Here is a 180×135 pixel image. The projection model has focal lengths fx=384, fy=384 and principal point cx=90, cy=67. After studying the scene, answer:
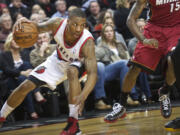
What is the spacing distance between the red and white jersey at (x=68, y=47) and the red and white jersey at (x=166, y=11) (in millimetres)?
838

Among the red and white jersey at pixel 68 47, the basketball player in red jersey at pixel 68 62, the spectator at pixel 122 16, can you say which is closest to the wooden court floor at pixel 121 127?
the basketball player in red jersey at pixel 68 62

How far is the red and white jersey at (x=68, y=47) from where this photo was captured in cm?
399

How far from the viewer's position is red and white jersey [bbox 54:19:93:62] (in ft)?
13.1

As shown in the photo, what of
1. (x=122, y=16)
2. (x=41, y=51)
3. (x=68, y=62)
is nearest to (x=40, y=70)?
(x=68, y=62)

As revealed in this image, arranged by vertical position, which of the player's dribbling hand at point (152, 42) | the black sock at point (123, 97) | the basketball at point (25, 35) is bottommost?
the black sock at point (123, 97)

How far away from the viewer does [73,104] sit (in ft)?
12.5

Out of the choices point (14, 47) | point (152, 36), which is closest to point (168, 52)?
point (152, 36)

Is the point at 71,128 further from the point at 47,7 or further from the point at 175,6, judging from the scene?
the point at 47,7

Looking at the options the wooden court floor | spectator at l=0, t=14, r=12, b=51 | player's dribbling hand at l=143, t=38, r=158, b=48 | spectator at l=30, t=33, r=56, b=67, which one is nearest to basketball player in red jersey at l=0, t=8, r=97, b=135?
the wooden court floor

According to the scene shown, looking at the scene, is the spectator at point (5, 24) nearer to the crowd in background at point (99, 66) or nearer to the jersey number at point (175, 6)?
the crowd in background at point (99, 66)

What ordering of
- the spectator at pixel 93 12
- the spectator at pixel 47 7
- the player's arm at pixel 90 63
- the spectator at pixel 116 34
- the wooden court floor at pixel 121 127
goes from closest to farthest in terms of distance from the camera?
1. the player's arm at pixel 90 63
2. the wooden court floor at pixel 121 127
3. the spectator at pixel 116 34
4. the spectator at pixel 93 12
5. the spectator at pixel 47 7

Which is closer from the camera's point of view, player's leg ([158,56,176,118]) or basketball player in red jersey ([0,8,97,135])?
basketball player in red jersey ([0,8,97,135])

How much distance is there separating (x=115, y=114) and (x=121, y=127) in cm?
40

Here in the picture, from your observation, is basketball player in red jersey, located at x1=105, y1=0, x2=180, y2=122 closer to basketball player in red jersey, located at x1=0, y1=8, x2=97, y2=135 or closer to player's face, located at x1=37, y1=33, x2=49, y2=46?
basketball player in red jersey, located at x1=0, y1=8, x2=97, y2=135
